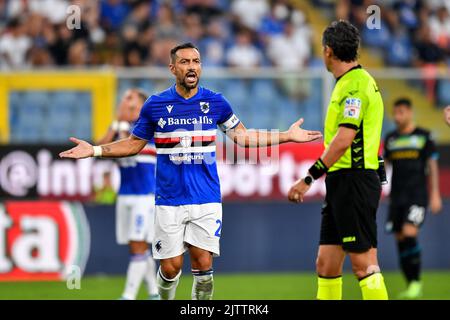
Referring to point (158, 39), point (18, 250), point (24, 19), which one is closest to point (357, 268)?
point (18, 250)

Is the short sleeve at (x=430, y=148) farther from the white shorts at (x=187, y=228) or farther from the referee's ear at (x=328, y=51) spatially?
the referee's ear at (x=328, y=51)

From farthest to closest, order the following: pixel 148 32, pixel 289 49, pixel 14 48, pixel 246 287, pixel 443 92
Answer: pixel 289 49
pixel 148 32
pixel 14 48
pixel 443 92
pixel 246 287

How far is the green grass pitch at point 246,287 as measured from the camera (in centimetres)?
1190

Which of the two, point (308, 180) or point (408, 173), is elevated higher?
point (408, 173)

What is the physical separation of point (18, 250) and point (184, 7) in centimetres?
629

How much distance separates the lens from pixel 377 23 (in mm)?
17641

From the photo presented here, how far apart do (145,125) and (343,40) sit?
6.09ft

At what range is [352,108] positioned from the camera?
24.3ft

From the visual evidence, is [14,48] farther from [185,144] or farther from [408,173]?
[185,144]

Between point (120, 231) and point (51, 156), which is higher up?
point (51, 156)

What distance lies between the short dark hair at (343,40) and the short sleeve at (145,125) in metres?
1.62

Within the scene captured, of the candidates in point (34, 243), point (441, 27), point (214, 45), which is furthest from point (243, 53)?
point (34, 243)

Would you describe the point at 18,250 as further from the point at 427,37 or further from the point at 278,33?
the point at 427,37

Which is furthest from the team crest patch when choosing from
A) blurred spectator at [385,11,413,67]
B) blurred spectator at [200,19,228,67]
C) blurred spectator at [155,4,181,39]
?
blurred spectator at [385,11,413,67]
